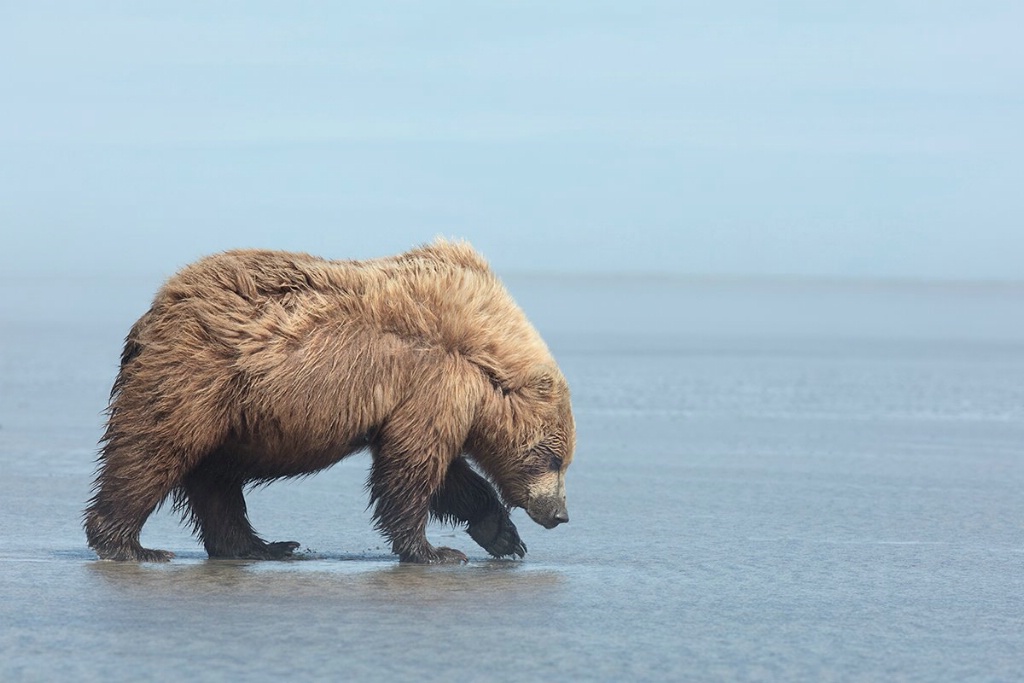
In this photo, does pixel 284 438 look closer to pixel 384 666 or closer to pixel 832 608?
pixel 384 666

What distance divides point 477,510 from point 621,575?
3.41ft

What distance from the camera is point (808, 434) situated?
52.3 feet

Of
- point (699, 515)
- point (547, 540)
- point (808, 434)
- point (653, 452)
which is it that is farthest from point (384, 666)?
point (808, 434)

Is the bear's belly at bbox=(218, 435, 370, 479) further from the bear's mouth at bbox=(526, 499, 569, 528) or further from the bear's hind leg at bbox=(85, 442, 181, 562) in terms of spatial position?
the bear's mouth at bbox=(526, 499, 569, 528)

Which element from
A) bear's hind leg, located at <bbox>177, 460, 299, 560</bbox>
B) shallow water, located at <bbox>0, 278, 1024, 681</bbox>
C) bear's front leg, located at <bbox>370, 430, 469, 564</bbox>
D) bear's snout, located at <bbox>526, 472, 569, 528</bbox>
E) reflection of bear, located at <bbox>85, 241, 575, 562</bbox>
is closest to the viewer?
shallow water, located at <bbox>0, 278, 1024, 681</bbox>

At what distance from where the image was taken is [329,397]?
7.95 meters

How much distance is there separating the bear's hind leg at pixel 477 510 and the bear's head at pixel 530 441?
114 mm

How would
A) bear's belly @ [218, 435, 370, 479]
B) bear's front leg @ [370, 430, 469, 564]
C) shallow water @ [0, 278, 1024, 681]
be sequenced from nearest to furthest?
1. shallow water @ [0, 278, 1024, 681]
2. bear's belly @ [218, 435, 370, 479]
3. bear's front leg @ [370, 430, 469, 564]

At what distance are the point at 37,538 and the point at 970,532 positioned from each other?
5.53m

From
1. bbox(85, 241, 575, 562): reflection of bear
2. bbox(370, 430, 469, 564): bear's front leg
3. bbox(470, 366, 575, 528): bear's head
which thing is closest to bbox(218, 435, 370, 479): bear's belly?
bbox(85, 241, 575, 562): reflection of bear

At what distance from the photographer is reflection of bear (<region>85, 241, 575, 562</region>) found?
25.7 feet

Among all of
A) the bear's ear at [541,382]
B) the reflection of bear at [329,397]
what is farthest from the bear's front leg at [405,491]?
the bear's ear at [541,382]

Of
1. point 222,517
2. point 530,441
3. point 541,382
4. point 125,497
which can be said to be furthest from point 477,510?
point 125,497

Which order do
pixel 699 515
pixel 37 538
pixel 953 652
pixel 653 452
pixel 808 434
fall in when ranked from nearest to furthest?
1. pixel 953 652
2. pixel 37 538
3. pixel 699 515
4. pixel 653 452
5. pixel 808 434
